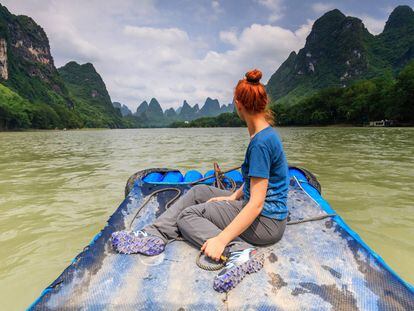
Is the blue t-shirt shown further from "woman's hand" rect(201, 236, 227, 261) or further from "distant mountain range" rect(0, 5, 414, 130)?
"distant mountain range" rect(0, 5, 414, 130)

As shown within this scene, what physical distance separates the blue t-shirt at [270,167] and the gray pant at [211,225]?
0.11 metres

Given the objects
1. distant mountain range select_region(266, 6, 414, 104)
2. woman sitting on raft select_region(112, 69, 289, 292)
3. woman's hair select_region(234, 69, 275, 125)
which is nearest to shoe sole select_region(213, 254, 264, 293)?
→ woman sitting on raft select_region(112, 69, 289, 292)

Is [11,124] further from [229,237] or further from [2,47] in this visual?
[229,237]

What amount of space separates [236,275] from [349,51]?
137 m

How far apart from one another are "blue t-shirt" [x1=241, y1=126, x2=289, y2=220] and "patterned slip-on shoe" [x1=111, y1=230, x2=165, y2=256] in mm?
816

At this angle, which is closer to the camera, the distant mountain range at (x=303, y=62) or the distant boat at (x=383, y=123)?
the distant boat at (x=383, y=123)

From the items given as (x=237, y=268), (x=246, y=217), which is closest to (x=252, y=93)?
(x=246, y=217)

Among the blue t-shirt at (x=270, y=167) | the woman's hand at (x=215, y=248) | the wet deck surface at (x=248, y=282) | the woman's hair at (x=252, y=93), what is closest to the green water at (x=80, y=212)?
the wet deck surface at (x=248, y=282)

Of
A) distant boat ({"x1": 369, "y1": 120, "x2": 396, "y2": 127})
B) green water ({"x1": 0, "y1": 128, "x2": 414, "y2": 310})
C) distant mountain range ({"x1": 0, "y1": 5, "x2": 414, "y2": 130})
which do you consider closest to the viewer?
green water ({"x1": 0, "y1": 128, "x2": 414, "y2": 310})

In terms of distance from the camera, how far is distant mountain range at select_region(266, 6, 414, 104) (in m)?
111

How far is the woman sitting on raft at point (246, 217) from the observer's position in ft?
6.86

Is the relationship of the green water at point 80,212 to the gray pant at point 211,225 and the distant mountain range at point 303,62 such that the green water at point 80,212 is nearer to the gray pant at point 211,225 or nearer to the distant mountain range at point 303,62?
the gray pant at point 211,225

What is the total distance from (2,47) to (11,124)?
48.2 m

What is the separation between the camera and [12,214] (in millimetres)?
4375
